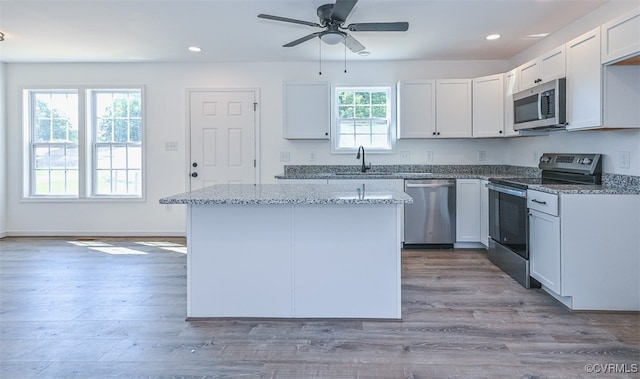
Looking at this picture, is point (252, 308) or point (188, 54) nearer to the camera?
point (252, 308)

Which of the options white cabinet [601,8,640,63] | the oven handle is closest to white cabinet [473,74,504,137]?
the oven handle

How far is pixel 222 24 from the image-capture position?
381 centimetres

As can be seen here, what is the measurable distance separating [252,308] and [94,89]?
4416 millimetres

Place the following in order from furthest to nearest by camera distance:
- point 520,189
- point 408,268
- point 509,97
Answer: point 509,97, point 408,268, point 520,189

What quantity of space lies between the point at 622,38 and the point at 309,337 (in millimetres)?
2758

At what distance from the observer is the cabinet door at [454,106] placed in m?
4.78

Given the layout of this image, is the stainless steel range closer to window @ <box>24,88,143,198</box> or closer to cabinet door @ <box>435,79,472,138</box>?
cabinet door @ <box>435,79,472,138</box>

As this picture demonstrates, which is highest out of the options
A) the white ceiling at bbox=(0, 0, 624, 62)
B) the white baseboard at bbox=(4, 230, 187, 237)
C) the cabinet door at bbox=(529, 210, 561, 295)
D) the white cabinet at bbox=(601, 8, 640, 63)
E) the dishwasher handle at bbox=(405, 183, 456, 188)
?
the white ceiling at bbox=(0, 0, 624, 62)

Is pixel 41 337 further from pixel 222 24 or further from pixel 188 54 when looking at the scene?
pixel 188 54

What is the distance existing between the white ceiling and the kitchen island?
6.15 feet

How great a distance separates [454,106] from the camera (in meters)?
4.81

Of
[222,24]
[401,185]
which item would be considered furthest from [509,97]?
[222,24]

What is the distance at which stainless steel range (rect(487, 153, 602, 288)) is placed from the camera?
3.23 m

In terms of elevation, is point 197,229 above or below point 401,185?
below
